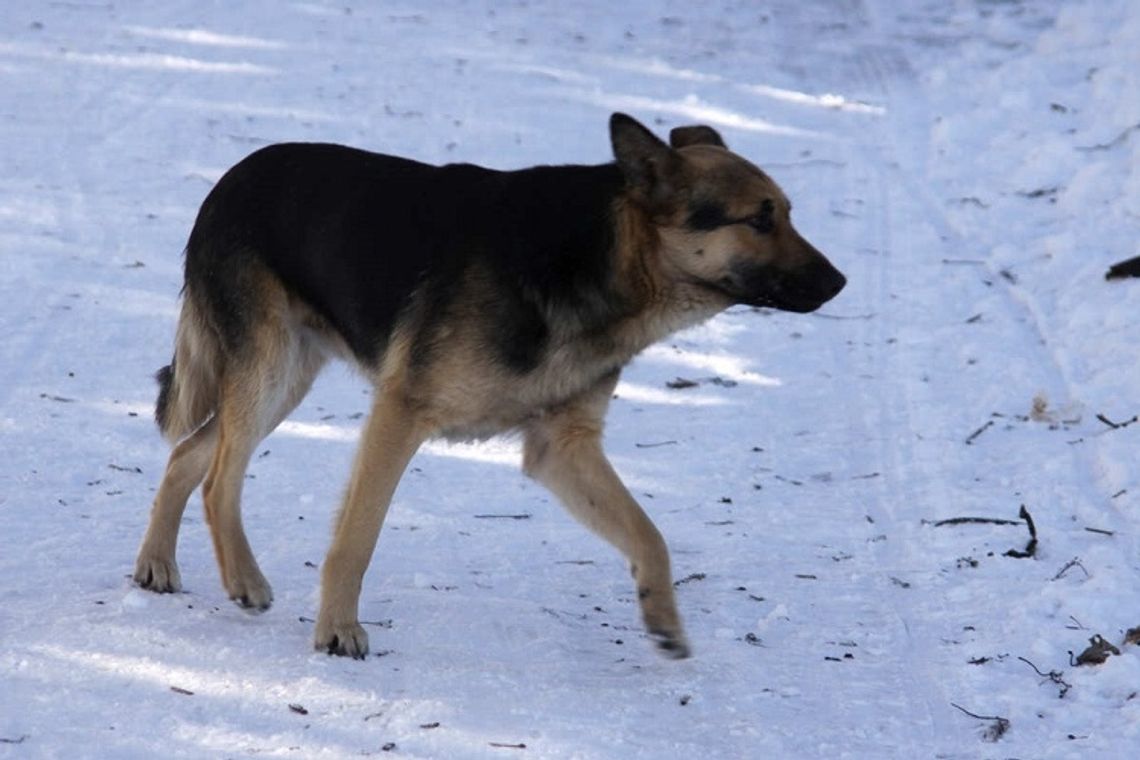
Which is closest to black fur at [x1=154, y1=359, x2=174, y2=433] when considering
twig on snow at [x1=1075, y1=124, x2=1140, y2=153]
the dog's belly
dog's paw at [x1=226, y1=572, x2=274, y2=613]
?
dog's paw at [x1=226, y1=572, x2=274, y2=613]

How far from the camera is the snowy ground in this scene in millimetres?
5191

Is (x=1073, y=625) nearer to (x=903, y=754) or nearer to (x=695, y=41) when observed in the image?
(x=903, y=754)

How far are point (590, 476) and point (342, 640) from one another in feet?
3.39

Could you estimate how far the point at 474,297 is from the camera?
18.9 ft

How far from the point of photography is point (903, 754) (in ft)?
16.4

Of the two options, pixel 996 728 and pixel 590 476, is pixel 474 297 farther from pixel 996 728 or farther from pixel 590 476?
pixel 996 728

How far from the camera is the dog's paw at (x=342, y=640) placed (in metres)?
5.62

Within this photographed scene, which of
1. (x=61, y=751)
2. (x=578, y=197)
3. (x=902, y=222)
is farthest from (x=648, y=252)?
(x=902, y=222)

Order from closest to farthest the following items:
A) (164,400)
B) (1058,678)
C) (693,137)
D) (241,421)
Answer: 1. (1058,678)
2. (241,421)
3. (693,137)
4. (164,400)

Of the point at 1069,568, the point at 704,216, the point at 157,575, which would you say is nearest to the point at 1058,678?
Result: the point at 1069,568

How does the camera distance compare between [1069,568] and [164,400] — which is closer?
[1069,568]

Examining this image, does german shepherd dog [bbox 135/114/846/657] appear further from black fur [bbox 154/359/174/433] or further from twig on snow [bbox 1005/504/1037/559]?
twig on snow [bbox 1005/504/1037/559]

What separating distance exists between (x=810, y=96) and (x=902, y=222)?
3.69m

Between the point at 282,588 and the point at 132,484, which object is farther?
the point at 132,484
